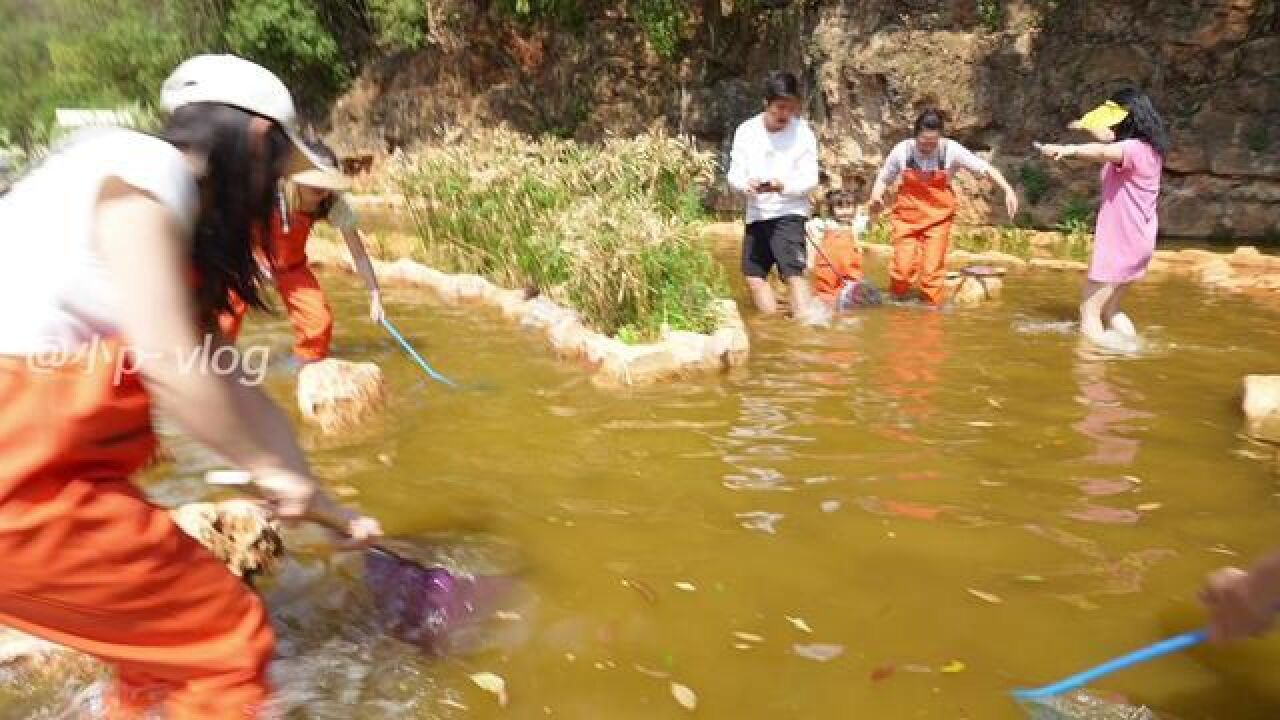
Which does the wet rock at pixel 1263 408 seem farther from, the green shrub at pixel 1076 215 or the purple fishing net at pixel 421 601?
the green shrub at pixel 1076 215

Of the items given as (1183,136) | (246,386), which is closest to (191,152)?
(246,386)

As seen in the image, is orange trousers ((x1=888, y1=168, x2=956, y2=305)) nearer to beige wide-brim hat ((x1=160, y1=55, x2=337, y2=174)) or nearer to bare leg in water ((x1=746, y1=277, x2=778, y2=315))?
bare leg in water ((x1=746, y1=277, x2=778, y2=315))

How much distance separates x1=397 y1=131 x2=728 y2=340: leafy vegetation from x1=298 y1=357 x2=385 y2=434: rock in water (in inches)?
61.3

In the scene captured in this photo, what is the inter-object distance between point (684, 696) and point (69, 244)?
161 centimetres

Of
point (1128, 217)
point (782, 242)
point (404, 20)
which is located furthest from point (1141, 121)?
point (404, 20)

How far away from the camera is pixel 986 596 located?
2740 millimetres

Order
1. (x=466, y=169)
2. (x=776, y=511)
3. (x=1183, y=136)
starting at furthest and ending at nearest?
(x=1183, y=136)
(x=466, y=169)
(x=776, y=511)

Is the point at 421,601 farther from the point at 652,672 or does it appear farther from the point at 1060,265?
the point at 1060,265

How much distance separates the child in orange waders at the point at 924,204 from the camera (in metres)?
7.12

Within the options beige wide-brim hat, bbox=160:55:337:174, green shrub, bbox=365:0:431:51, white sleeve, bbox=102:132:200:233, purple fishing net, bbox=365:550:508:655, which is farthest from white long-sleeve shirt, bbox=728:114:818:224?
green shrub, bbox=365:0:431:51

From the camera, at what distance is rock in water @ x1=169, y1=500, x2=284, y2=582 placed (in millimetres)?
2744

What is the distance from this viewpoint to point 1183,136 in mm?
11906

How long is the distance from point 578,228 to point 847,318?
2.08m

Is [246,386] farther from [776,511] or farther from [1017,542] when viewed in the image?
[1017,542]
